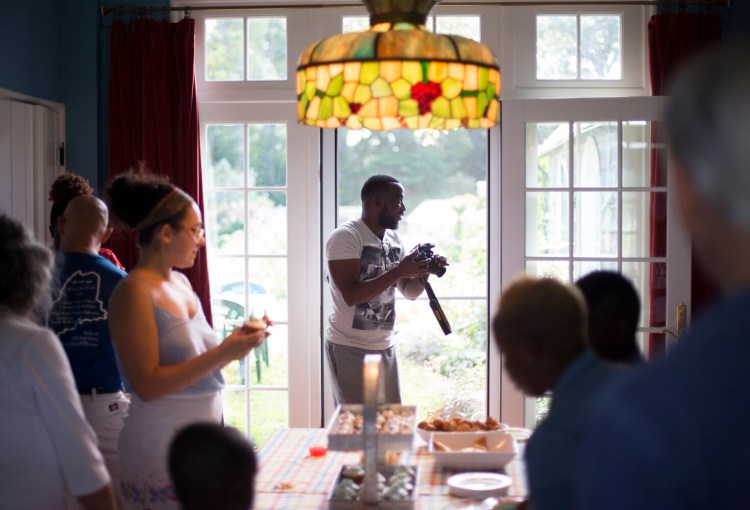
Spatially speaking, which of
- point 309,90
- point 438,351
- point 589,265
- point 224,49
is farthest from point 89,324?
point 438,351

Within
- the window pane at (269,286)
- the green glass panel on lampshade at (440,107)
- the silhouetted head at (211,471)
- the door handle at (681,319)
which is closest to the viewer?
the silhouetted head at (211,471)

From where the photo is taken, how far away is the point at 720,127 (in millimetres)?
795

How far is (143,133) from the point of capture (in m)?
4.30

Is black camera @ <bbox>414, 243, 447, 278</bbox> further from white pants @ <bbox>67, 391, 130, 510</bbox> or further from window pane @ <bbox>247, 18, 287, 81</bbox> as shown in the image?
white pants @ <bbox>67, 391, 130, 510</bbox>

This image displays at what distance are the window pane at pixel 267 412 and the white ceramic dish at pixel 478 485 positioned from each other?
7.16 ft

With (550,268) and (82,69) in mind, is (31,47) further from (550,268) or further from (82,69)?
(550,268)

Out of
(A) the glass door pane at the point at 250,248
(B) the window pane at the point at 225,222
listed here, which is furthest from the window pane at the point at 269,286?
(B) the window pane at the point at 225,222

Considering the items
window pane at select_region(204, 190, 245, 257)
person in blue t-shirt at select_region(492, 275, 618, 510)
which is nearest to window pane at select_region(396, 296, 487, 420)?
window pane at select_region(204, 190, 245, 257)

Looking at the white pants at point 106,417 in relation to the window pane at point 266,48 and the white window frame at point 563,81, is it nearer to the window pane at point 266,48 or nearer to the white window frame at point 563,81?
the window pane at point 266,48

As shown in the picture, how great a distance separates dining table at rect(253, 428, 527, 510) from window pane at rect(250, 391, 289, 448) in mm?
1573

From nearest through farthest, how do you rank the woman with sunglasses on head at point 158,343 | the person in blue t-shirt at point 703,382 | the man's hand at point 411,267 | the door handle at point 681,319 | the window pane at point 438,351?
the person in blue t-shirt at point 703,382 → the woman with sunglasses on head at point 158,343 → the man's hand at point 411,267 → the door handle at point 681,319 → the window pane at point 438,351

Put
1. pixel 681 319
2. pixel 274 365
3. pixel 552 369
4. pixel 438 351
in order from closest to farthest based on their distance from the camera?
pixel 552 369, pixel 681 319, pixel 274 365, pixel 438 351

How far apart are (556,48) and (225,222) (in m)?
1.85

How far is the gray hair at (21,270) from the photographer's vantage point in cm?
181
